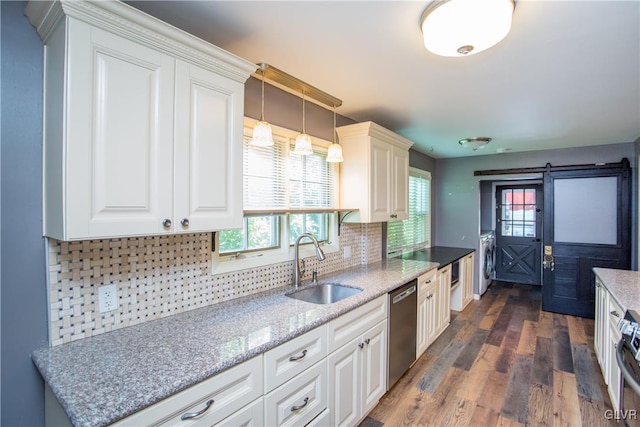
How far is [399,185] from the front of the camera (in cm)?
323

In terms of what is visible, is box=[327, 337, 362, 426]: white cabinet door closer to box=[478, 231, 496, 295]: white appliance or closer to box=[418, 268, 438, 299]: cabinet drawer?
box=[418, 268, 438, 299]: cabinet drawer

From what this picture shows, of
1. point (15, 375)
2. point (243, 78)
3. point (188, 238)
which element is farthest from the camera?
point (188, 238)

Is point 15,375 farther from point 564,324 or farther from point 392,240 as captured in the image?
point 564,324

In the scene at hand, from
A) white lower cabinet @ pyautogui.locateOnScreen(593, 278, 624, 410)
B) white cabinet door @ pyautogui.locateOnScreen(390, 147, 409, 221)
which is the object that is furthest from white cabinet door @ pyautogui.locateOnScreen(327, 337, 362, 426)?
white lower cabinet @ pyautogui.locateOnScreen(593, 278, 624, 410)

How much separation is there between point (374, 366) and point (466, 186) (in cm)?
390

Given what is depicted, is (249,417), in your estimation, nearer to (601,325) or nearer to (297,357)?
(297,357)

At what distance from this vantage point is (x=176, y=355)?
4.01 ft

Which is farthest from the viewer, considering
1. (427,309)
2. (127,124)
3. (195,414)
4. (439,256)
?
(439,256)

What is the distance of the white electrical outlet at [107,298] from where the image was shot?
1.40 metres

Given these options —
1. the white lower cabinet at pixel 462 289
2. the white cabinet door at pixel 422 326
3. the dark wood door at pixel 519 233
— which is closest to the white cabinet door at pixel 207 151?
the white cabinet door at pixel 422 326

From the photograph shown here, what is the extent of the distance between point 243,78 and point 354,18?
2.04 feet

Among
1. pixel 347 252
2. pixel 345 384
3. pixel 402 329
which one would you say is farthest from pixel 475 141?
pixel 345 384

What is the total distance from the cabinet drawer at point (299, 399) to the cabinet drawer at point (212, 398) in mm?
128

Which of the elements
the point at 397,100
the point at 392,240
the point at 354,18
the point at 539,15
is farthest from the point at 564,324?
the point at 354,18
